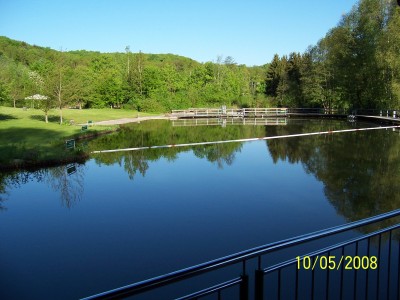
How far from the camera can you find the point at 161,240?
7.81 metres

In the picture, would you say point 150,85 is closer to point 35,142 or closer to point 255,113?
point 255,113

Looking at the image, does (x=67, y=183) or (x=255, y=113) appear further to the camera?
(x=255, y=113)

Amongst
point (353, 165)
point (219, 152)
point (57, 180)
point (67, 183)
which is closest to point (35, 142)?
point (57, 180)

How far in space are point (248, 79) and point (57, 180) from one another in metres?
61.5

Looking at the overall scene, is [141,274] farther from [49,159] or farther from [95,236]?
[49,159]

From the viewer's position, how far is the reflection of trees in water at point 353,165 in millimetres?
10305

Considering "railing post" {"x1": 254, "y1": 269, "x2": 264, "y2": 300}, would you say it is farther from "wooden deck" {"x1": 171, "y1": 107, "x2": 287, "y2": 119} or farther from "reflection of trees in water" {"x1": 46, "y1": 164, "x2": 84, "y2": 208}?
"wooden deck" {"x1": 171, "y1": 107, "x2": 287, "y2": 119}

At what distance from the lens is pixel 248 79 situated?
71.8 meters

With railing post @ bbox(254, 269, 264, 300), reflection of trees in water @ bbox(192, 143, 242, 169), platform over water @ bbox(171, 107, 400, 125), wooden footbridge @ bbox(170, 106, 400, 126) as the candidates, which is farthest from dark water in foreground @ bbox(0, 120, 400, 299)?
platform over water @ bbox(171, 107, 400, 125)

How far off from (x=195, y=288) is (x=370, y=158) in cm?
1430

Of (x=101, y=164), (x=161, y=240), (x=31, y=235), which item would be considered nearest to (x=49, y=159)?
(x=101, y=164)

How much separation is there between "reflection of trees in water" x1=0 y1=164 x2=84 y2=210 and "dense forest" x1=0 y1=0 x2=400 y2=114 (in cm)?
1521

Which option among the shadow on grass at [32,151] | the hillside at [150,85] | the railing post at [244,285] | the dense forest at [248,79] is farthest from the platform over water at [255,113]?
the railing post at [244,285]

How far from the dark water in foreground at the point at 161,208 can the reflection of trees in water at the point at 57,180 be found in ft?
0.13
